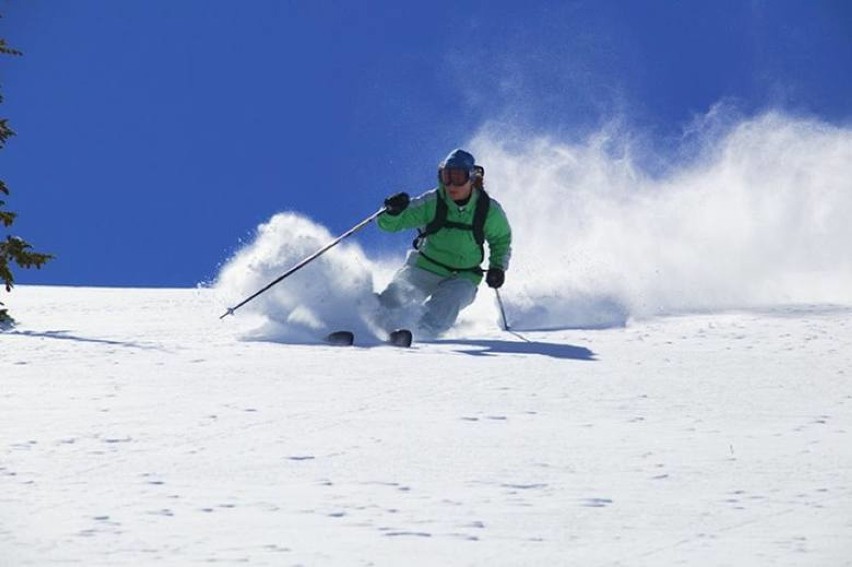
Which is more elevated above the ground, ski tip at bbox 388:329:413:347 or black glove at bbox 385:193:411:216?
black glove at bbox 385:193:411:216

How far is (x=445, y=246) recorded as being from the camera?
1191 cm

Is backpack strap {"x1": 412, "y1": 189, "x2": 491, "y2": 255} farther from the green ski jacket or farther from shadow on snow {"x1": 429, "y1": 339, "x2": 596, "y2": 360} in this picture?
shadow on snow {"x1": 429, "y1": 339, "x2": 596, "y2": 360}

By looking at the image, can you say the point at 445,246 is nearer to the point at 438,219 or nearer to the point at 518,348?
the point at 438,219

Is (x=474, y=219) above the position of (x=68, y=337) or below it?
above

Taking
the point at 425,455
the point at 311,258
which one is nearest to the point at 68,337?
the point at 311,258

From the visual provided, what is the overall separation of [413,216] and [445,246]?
1.23 feet

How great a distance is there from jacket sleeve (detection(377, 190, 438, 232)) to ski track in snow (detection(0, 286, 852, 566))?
176 centimetres

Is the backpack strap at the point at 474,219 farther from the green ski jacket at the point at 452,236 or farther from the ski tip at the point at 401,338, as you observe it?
the ski tip at the point at 401,338

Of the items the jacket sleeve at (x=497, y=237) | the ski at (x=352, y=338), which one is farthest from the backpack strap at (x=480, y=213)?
the ski at (x=352, y=338)

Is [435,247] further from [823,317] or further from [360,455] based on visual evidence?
[360,455]

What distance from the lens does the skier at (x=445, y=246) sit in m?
11.6

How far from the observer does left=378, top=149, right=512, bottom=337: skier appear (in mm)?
11633

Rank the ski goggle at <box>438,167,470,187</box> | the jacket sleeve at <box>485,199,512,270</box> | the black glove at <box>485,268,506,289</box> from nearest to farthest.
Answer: the ski goggle at <box>438,167,470,187</box> → the black glove at <box>485,268,506,289</box> → the jacket sleeve at <box>485,199,512,270</box>

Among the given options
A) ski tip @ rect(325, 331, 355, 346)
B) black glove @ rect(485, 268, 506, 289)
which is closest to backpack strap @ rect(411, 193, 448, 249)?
black glove @ rect(485, 268, 506, 289)
